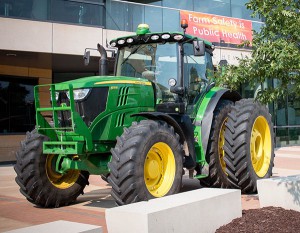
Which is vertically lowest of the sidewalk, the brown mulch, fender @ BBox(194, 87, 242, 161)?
the sidewalk

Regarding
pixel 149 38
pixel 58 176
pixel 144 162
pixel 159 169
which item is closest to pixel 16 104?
pixel 58 176

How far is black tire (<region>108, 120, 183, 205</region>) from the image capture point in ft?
19.3

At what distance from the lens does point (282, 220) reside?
17.6ft

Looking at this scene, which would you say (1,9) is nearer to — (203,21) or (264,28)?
(203,21)

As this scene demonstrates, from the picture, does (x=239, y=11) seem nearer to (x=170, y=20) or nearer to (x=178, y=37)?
(x=170, y=20)

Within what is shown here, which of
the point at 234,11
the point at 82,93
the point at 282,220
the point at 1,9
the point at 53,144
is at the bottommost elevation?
the point at 282,220

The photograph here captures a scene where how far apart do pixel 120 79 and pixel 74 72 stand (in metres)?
13.0

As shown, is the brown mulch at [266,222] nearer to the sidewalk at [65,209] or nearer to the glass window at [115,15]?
the sidewalk at [65,209]

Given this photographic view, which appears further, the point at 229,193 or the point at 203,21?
the point at 203,21

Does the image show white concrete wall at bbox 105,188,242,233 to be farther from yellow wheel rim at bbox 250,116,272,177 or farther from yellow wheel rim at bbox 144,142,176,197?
yellow wheel rim at bbox 250,116,272,177

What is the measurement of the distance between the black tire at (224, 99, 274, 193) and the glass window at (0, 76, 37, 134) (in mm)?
11366

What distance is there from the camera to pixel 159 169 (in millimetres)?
6695

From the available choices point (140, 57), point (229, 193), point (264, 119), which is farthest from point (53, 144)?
point (264, 119)

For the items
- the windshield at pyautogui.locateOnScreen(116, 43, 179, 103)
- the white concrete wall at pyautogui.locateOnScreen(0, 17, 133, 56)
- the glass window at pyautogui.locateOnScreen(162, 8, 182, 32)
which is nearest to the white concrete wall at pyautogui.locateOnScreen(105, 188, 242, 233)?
the windshield at pyautogui.locateOnScreen(116, 43, 179, 103)
